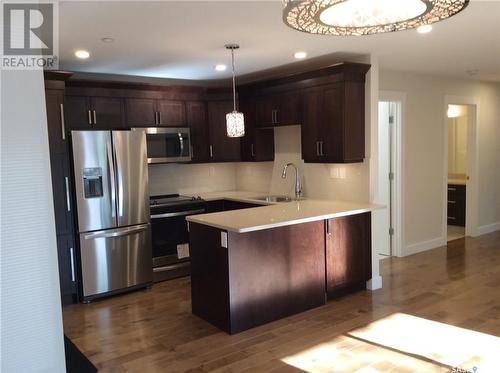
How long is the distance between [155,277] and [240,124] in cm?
217

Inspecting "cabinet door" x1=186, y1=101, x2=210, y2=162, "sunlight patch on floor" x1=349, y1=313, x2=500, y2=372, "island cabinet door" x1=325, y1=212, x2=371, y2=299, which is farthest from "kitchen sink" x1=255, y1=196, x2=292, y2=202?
"sunlight patch on floor" x1=349, y1=313, x2=500, y2=372

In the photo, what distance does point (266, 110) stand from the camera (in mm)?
5309

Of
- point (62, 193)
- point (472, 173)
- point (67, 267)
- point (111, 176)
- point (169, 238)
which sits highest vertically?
point (111, 176)

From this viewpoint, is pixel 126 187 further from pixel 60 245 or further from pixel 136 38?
pixel 136 38

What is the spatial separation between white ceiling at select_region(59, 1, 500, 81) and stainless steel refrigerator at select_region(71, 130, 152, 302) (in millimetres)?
886

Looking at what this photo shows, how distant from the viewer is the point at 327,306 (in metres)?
4.11

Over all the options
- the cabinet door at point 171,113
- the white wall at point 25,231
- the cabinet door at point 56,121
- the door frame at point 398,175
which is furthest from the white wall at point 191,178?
the white wall at point 25,231

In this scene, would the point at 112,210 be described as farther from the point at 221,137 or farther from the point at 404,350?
the point at 404,350

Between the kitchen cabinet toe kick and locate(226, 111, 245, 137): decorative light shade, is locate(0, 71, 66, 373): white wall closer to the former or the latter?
the kitchen cabinet toe kick

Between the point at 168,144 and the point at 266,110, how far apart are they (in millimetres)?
1253

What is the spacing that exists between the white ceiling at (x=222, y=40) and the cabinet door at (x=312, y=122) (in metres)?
0.43

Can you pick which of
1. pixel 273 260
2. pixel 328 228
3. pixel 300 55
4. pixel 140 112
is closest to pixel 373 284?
pixel 328 228

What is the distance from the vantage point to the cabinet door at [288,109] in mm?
4863

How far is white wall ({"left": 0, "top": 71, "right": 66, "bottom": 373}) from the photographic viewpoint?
1.86 m
